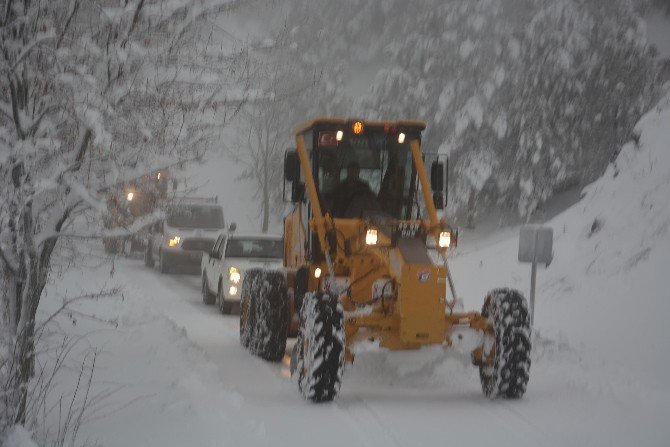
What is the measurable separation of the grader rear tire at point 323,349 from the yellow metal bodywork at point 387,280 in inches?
15.3

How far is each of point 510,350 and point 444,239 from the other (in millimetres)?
1356

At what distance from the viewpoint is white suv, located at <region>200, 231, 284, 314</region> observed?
54.8 ft

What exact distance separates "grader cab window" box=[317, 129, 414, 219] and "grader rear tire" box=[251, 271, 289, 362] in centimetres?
135

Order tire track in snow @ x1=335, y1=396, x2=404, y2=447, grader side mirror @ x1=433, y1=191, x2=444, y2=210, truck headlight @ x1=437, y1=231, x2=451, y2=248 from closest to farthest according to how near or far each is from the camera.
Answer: tire track in snow @ x1=335, y1=396, x2=404, y2=447, truck headlight @ x1=437, y1=231, x2=451, y2=248, grader side mirror @ x1=433, y1=191, x2=444, y2=210

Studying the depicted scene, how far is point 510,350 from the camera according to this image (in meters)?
8.72

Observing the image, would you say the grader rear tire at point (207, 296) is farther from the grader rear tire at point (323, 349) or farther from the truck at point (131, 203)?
the grader rear tire at point (323, 349)

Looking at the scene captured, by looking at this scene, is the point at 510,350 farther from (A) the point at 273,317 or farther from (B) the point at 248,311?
(B) the point at 248,311

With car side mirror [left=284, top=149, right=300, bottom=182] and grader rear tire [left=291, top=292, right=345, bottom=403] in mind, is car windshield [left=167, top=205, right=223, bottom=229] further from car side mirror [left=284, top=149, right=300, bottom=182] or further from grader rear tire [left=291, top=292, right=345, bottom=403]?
grader rear tire [left=291, top=292, right=345, bottom=403]

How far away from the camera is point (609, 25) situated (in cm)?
2723

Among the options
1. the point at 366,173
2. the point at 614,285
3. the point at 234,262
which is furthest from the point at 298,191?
the point at 234,262

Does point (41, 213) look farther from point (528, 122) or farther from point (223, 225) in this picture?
point (528, 122)

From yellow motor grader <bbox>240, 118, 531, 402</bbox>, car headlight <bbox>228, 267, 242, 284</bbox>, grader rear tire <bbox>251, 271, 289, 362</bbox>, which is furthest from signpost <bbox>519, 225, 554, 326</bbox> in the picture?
car headlight <bbox>228, 267, 242, 284</bbox>

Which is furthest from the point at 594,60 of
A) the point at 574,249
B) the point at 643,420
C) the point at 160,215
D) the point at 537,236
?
the point at 160,215

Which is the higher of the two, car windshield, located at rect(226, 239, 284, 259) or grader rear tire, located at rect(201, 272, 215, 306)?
car windshield, located at rect(226, 239, 284, 259)
